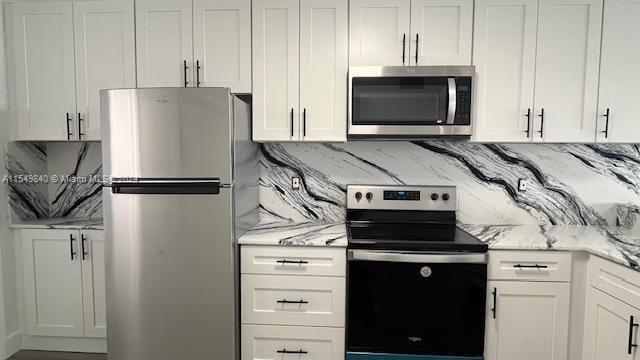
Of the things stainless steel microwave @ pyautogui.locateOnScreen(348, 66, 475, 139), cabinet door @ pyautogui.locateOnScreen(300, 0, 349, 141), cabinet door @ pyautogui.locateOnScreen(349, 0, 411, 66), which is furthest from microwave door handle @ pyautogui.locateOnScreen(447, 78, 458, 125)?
cabinet door @ pyautogui.locateOnScreen(300, 0, 349, 141)

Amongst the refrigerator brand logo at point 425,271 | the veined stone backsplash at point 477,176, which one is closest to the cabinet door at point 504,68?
the veined stone backsplash at point 477,176

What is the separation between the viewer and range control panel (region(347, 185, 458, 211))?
242 cm

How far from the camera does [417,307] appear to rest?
1956 mm

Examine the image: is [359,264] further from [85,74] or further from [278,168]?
[85,74]

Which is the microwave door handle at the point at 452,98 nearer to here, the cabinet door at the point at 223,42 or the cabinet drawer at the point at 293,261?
the cabinet drawer at the point at 293,261

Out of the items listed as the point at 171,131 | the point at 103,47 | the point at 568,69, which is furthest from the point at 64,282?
the point at 568,69

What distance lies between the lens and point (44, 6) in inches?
92.2

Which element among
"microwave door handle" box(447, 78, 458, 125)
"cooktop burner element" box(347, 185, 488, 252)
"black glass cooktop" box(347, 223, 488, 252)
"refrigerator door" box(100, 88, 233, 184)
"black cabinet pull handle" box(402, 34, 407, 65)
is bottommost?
"black glass cooktop" box(347, 223, 488, 252)

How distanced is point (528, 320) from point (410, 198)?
3.16ft

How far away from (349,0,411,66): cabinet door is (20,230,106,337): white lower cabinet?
2.10m

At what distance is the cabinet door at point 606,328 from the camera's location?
1632mm

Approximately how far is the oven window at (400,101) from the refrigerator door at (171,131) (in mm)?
797

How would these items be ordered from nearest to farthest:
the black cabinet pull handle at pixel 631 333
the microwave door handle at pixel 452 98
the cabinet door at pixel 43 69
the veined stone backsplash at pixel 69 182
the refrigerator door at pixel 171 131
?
the black cabinet pull handle at pixel 631 333, the refrigerator door at pixel 171 131, the microwave door handle at pixel 452 98, the cabinet door at pixel 43 69, the veined stone backsplash at pixel 69 182

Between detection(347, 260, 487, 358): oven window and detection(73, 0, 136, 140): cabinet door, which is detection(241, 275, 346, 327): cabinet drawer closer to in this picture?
detection(347, 260, 487, 358): oven window
